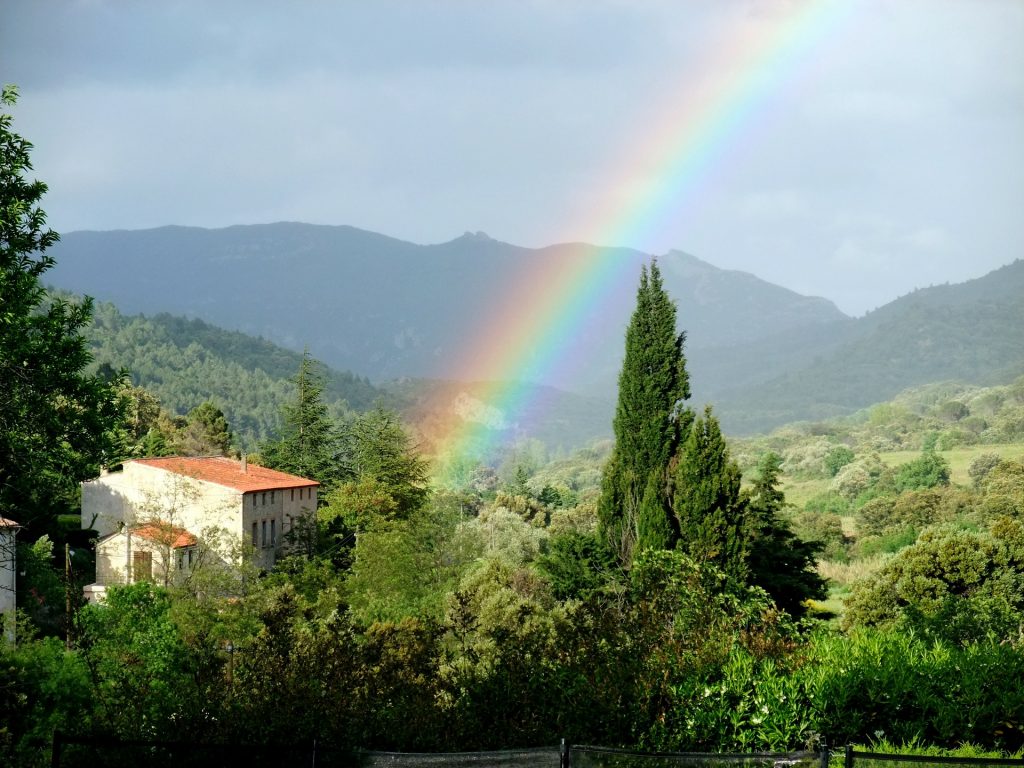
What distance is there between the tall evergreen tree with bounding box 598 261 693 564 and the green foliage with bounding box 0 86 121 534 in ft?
48.3

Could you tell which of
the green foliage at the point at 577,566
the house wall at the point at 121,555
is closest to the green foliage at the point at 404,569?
the green foliage at the point at 577,566

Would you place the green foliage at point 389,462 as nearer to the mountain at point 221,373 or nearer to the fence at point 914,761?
the fence at point 914,761

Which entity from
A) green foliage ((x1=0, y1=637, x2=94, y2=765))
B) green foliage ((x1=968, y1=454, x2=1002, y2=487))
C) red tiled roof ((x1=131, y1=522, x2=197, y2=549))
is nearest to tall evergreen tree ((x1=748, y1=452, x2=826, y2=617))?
green foliage ((x1=0, y1=637, x2=94, y2=765))

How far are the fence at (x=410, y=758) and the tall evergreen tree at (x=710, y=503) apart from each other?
1735cm

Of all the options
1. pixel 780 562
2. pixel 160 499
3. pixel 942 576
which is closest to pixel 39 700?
pixel 942 576

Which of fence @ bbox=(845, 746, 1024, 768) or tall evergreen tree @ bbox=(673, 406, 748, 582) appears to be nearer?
fence @ bbox=(845, 746, 1024, 768)

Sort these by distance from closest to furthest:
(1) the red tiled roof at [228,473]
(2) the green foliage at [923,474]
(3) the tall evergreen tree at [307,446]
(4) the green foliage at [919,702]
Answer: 1. (4) the green foliage at [919,702]
2. (1) the red tiled roof at [228,473]
3. (3) the tall evergreen tree at [307,446]
4. (2) the green foliage at [923,474]

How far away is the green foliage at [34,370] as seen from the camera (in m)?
11.5

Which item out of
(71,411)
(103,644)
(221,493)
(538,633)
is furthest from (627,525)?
(221,493)

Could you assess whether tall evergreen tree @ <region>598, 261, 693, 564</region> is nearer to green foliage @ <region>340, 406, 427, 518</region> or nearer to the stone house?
the stone house

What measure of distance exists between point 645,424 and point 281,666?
1918cm

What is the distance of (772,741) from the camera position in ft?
22.4

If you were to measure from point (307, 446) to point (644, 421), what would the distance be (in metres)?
31.5

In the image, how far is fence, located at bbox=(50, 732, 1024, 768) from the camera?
5711 millimetres
